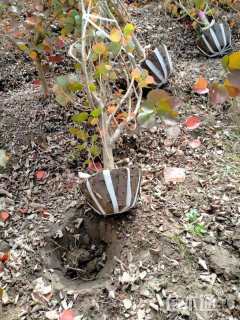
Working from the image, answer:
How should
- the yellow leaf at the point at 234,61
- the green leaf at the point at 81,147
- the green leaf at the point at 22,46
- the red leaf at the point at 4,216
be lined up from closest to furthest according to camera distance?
the yellow leaf at the point at 234,61
the red leaf at the point at 4,216
the green leaf at the point at 81,147
the green leaf at the point at 22,46

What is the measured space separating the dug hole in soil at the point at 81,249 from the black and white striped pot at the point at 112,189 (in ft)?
0.41

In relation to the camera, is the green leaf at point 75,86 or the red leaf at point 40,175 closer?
the green leaf at point 75,86

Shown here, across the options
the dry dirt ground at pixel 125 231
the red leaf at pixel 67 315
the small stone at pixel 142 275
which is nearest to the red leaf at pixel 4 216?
the dry dirt ground at pixel 125 231

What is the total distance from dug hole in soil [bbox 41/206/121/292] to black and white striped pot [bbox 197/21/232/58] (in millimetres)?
1573

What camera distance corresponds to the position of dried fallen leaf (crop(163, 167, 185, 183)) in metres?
1.97

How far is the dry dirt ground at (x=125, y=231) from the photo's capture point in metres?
1.57

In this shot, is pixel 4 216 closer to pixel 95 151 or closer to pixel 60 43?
pixel 95 151

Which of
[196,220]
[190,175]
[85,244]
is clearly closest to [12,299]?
[85,244]

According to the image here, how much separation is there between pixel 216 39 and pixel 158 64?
648mm

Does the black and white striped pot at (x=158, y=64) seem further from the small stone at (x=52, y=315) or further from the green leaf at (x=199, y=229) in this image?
the small stone at (x=52, y=315)

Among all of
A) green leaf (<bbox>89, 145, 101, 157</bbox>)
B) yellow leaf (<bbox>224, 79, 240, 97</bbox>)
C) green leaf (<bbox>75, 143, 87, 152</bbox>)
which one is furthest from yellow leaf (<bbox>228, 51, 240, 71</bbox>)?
green leaf (<bbox>75, 143, 87, 152</bbox>)

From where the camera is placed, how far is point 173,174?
2.00m

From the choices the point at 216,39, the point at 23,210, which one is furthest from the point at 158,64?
the point at 23,210

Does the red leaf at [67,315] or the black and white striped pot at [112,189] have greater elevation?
the black and white striped pot at [112,189]
